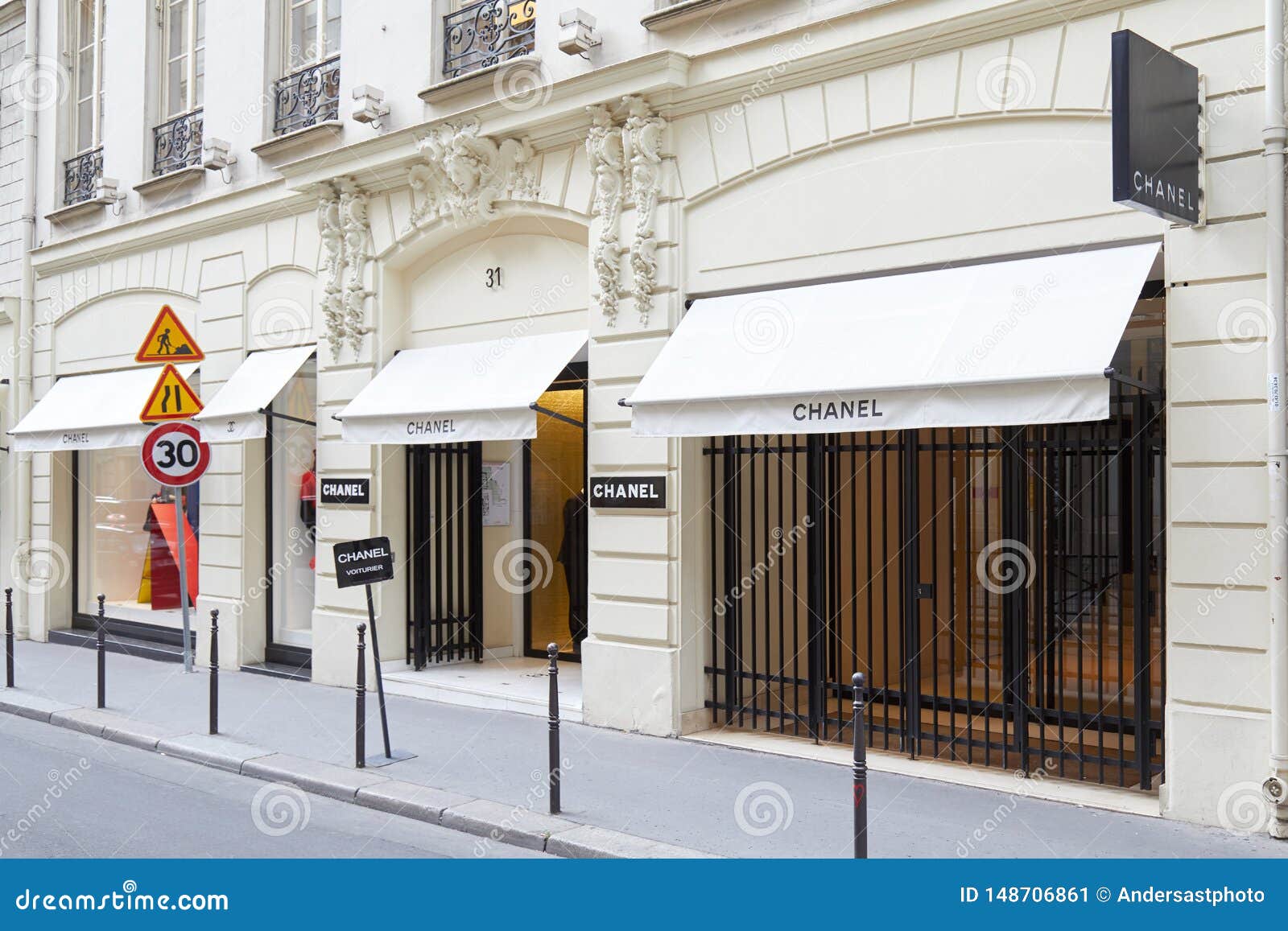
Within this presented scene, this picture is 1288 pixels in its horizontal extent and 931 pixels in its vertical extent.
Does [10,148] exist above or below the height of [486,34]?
above

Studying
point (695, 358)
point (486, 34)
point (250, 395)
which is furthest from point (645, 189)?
point (250, 395)

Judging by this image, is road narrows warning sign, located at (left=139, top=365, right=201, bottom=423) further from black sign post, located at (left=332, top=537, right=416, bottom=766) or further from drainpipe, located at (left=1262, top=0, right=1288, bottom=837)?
drainpipe, located at (left=1262, top=0, right=1288, bottom=837)

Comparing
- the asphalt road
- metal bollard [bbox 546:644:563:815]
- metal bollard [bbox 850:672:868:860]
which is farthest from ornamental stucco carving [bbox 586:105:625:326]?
metal bollard [bbox 850:672:868:860]

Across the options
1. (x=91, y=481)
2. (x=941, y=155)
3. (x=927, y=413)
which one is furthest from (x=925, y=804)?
(x=91, y=481)

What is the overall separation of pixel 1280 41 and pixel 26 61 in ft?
55.4

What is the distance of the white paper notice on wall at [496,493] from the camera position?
43.1 feet

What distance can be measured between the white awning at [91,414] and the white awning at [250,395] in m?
1.34

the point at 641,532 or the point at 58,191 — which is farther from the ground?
the point at 58,191

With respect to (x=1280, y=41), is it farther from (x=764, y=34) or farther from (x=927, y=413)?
(x=764, y=34)

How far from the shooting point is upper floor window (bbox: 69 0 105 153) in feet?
54.7

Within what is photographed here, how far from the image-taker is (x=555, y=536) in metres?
13.5

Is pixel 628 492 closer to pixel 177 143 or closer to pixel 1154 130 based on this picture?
pixel 1154 130

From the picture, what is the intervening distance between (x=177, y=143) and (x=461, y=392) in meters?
6.72

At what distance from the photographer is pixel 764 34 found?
357 inches
